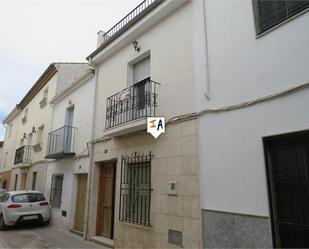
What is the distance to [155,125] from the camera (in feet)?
19.6

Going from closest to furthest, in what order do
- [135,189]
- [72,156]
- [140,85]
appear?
[135,189] → [140,85] → [72,156]

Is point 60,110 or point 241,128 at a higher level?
point 60,110

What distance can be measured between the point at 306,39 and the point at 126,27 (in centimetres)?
496

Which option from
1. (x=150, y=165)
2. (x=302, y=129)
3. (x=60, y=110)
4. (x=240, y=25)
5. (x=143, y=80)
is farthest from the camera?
(x=60, y=110)

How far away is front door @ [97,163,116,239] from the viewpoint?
769 cm

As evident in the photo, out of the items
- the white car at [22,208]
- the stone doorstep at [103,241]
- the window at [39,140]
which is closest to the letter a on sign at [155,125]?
the stone doorstep at [103,241]

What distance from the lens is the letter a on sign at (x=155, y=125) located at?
594cm

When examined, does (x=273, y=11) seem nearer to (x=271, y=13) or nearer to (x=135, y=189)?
(x=271, y=13)

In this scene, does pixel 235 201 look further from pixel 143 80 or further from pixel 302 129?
pixel 143 80

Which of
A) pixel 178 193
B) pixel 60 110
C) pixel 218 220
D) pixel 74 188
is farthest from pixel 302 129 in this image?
pixel 60 110

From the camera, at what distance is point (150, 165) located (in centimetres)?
618

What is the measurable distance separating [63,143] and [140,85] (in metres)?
4.60

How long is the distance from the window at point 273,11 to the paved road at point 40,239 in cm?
633

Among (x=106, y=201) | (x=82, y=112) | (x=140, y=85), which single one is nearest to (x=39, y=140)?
(x=82, y=112)
